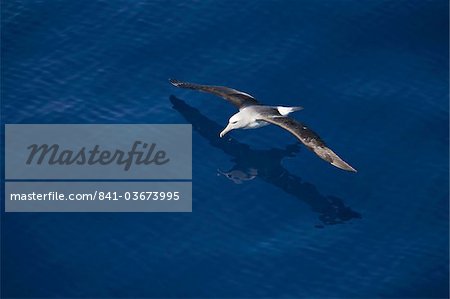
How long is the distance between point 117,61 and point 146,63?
7.03ft

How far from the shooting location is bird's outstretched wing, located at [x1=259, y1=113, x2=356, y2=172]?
182 ft

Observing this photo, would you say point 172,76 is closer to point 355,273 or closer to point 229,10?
point 229,10

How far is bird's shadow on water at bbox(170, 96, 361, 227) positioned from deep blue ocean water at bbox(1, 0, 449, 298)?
0.36 feet

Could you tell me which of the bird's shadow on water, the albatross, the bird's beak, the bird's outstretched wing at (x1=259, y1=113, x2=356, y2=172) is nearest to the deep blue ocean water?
the bird's shadow on water

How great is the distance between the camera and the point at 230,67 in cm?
6494

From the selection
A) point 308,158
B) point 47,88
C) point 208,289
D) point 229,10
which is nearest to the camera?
point 208,289

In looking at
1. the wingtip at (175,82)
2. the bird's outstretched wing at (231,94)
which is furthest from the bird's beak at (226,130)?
the wingtip at (175,82)

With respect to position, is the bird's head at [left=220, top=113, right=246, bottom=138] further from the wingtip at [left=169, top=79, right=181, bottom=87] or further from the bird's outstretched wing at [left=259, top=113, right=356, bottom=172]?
the wingtip at [left=169, top=79, right=181, bottom=87]

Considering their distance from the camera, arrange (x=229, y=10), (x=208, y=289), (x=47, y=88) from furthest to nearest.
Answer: (x=229, y=10) < (x=47, y=88) < (x=208, y=289)

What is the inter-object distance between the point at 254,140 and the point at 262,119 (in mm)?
2982

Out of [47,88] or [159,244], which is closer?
[159,244]

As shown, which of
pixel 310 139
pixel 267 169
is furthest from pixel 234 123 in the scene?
pixel 310 139

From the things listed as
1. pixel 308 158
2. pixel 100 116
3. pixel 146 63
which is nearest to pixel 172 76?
pixel 146 63

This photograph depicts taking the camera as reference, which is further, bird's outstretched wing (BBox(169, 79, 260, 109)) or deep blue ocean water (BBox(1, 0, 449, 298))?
bird's outstretched wing (BBox(169, 79, 260, 109))
